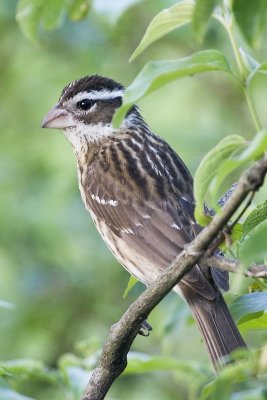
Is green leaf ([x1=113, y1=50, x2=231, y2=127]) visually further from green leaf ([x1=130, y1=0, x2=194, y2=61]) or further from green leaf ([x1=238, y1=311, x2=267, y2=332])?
green leaf ([x1=238, y1=311, x2=267, y2=332])

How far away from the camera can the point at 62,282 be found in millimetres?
9109

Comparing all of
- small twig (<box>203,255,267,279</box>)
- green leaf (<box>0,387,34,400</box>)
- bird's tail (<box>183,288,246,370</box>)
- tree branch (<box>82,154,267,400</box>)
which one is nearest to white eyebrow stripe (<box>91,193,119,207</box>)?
bird's tail (<box>183,288,246,370</box>)

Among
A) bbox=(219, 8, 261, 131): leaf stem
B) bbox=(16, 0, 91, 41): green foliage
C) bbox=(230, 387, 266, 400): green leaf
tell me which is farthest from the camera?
bbox=(16, 0, 91, 41): green foliage

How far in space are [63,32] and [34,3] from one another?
6.60 m

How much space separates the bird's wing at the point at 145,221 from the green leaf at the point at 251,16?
241cm

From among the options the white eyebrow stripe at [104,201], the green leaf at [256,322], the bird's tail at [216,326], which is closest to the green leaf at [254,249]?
the green leaf at [256,322]

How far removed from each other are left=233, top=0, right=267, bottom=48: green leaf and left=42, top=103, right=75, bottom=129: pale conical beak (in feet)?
12.1

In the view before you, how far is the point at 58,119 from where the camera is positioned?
541 centimetres

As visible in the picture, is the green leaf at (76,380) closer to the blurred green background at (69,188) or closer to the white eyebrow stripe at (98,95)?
the white eyebrow stripe at (98,95)

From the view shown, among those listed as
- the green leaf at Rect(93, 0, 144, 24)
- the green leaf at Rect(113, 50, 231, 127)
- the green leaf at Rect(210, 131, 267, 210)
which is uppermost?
the green leaf at Rect(93, 0, 144, 24)

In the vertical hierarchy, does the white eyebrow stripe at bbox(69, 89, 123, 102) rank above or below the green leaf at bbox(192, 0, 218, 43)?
above

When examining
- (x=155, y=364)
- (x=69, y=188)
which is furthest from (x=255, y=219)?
(x=69, y=188)

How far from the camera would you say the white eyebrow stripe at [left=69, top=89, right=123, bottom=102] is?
5.49 metres

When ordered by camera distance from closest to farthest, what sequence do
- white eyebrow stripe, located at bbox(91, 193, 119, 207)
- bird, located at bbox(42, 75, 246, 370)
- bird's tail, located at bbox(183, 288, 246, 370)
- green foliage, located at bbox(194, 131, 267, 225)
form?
1. green foliage, located at bbox(194, 131, 267, 225)
2. bird's tail, located at bbox(183, 288, 246, 370)
3. bird, located at bbox(42, 75, 246, 370)
4. white eyebrow stripe, located at bbox(91, 193, 119, 207)
